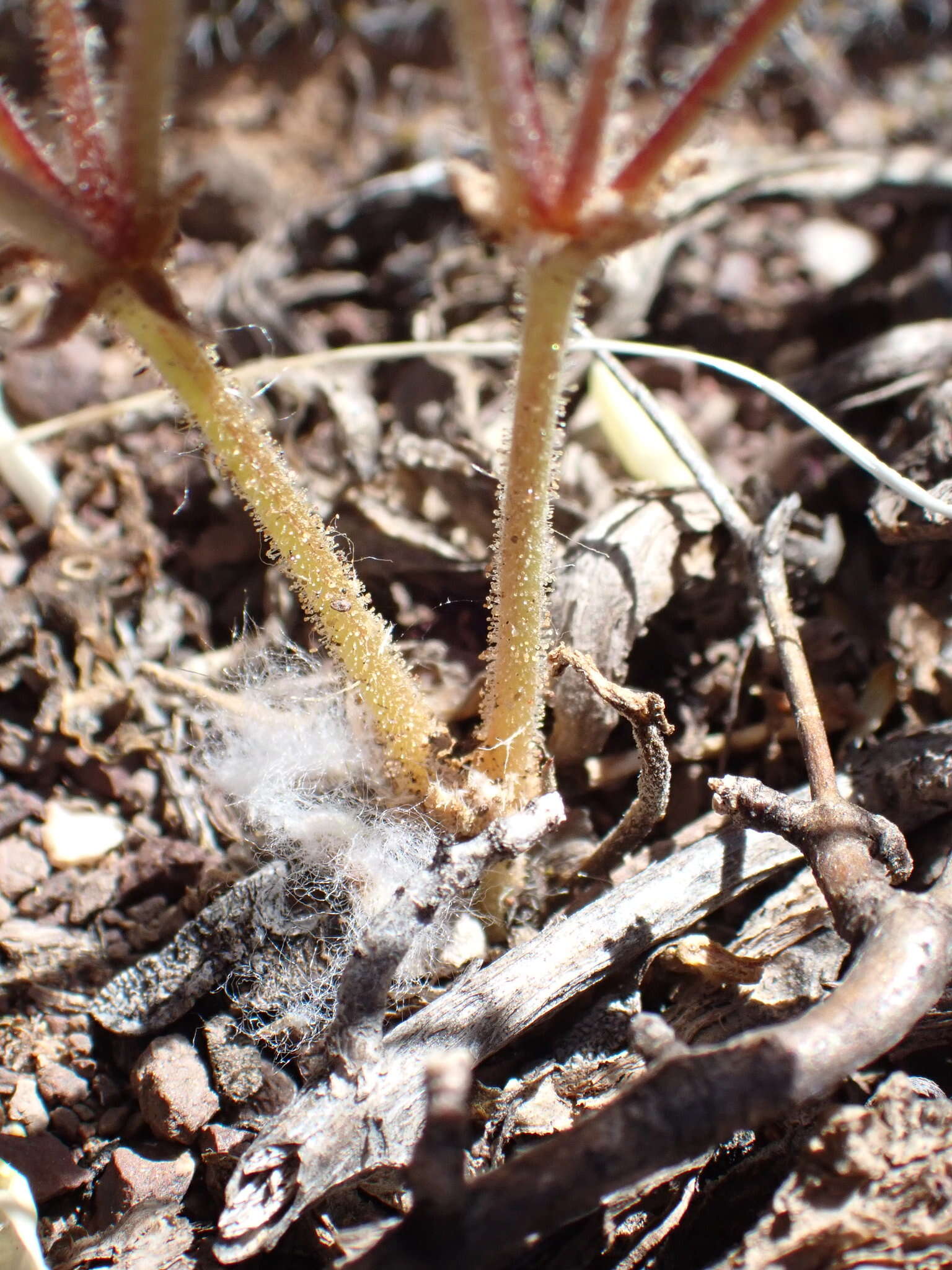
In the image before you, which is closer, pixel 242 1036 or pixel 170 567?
pixel 242 1036

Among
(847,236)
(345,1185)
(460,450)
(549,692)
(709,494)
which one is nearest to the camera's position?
(345,1185)

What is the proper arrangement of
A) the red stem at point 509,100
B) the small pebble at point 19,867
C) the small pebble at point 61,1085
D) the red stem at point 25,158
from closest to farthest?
the red stem at point 509,100
the red stem at point 25,158
the small pebble at point 61,1085
the small pebble at point 19,867

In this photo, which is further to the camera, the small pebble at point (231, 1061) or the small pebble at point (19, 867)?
the small pebble at point (19, 867)

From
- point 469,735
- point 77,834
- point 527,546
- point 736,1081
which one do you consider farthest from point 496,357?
point 736,1081

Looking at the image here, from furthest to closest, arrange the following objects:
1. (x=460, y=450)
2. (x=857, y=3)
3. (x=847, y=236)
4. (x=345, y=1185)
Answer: (x=857, y=3)
(x=847, y=236)
(x=460, y=450)
(x=345, y=1185)

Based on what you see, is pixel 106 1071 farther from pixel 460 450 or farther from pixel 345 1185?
pixel 460 450

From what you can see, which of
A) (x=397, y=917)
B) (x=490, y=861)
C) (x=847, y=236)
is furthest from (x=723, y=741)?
(x=847, y=236)

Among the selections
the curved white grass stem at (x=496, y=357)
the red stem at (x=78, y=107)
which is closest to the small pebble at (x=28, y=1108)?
the curved white grass stem at (x=496, y=357)

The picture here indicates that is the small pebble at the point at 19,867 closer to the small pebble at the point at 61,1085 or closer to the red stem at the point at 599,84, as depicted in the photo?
the small pebble at the point at 61,1085
